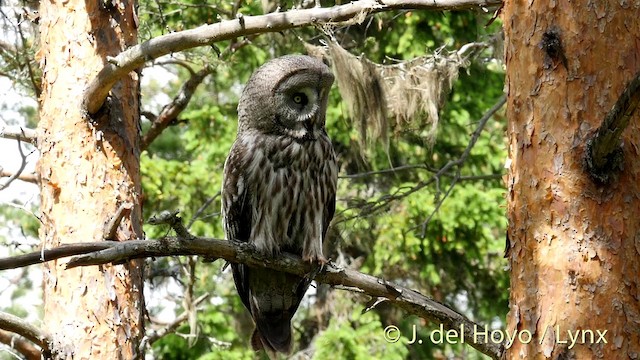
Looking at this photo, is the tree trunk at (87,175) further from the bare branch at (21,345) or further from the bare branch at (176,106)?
the bare branch at (176,106)

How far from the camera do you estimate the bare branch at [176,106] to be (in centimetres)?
771

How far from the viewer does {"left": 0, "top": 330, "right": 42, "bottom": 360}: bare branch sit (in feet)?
21.0

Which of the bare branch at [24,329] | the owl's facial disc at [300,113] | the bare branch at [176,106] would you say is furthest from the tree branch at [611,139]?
the bare branch at [176,106]

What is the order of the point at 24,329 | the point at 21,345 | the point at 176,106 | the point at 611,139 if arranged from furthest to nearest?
the point at 176,106
the point at 21,345
the point at 24,329
the point at 611,139

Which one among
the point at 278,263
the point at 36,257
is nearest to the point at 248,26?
the point at 278,263

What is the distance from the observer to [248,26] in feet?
16.4

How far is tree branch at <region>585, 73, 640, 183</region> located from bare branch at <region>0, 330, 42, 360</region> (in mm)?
4231

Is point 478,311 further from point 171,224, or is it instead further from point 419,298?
point 171,224

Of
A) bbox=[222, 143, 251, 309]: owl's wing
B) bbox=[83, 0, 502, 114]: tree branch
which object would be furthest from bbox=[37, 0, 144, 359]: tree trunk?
bbox=[222, 143, 251, 309]: owl's wing

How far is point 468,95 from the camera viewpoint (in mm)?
10469

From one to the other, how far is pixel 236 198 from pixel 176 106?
2.67 m

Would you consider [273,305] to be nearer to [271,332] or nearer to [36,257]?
[271,332]

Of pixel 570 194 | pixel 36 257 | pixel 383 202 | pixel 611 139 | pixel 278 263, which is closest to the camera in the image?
pixel 36 257

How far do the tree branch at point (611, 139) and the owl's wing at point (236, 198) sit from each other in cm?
210
